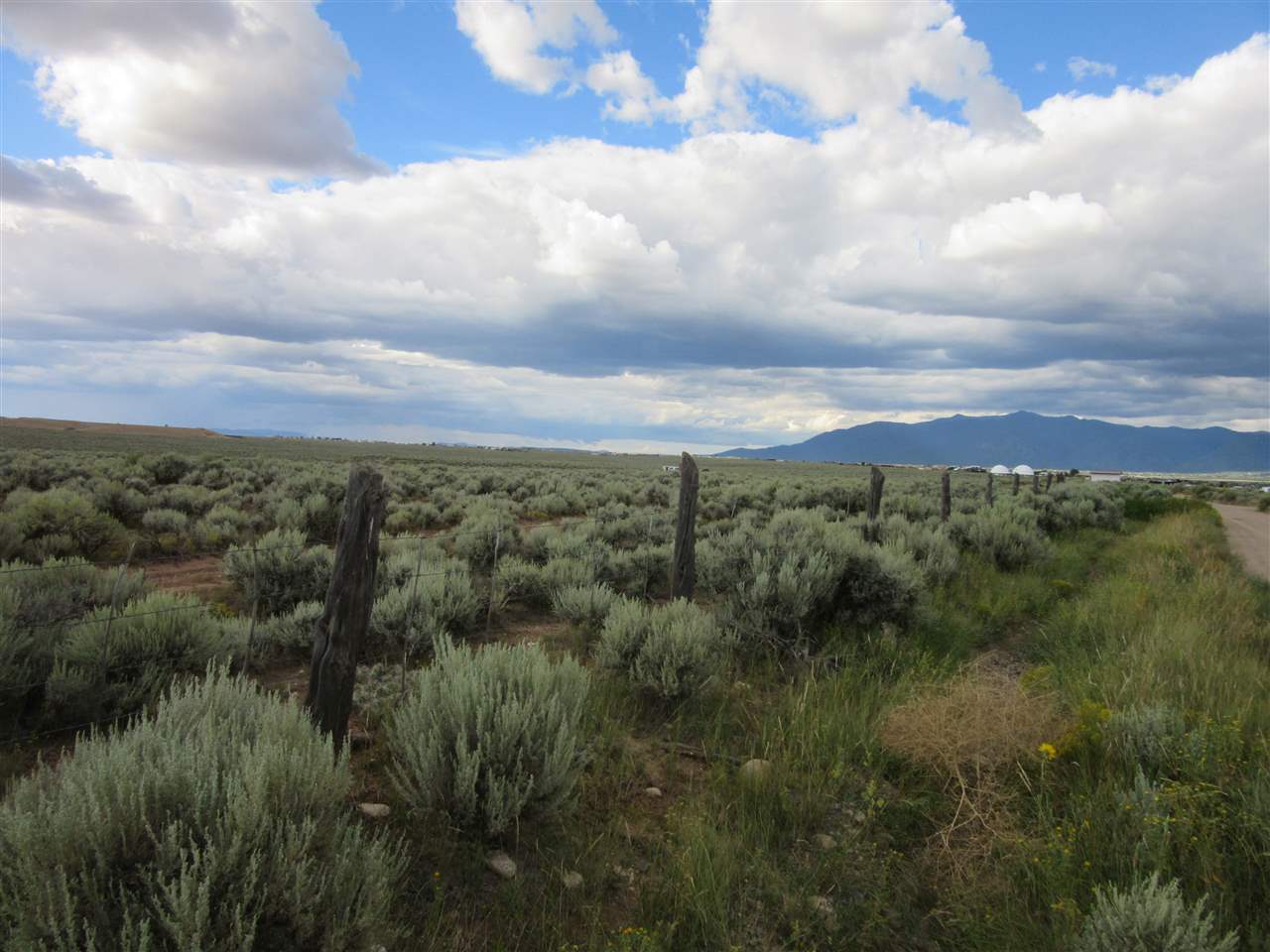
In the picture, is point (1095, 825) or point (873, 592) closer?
point (1095, 825)

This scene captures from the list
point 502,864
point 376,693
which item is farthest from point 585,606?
point 502,864

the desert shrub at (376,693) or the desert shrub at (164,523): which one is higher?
the desert shrub at (164,523)

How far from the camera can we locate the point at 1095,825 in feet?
12.1

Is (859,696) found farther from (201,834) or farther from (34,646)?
(34,646)

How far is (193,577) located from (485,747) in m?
9.07

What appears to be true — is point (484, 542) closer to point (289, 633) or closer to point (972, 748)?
point (289, 633)

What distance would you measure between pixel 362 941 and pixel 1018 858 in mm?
3234

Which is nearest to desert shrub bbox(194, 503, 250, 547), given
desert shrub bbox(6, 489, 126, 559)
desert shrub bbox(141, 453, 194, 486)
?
desert shrub bbox(6, 489, 126, 559)

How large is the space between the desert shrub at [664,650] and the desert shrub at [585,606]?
1430 mm

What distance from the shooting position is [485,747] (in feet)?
12.9

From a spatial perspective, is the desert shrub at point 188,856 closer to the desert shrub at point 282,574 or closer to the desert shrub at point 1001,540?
the desert shrub at point 282,574

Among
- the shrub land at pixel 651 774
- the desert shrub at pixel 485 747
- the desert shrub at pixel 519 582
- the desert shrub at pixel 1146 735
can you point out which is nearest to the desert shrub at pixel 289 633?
the shrub land at pixel 651 774

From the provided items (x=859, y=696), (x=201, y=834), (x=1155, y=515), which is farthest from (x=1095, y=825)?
(x=1155, y=515)

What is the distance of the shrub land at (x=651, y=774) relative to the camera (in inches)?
103
